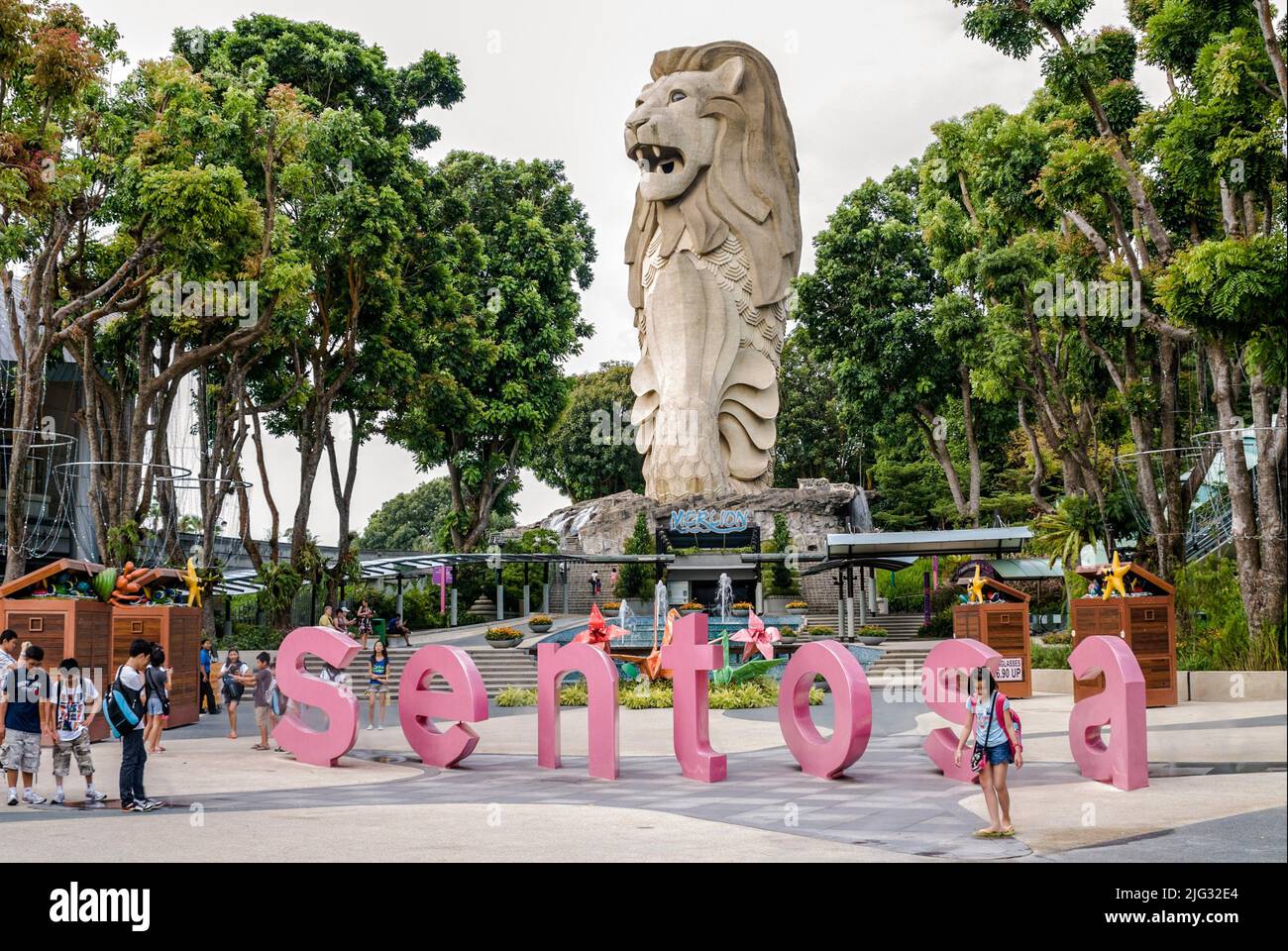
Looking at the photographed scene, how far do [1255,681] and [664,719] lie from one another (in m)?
16.9

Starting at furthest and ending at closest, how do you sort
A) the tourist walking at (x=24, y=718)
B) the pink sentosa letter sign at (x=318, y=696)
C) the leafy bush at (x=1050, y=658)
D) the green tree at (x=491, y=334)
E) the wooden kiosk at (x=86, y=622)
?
the green tree at (x=491, y=334) → the leafy bush at (x=1050, y=658) → the wooden kiosk at (x=86, y=622) → the pink sentosa letter sign at (x=318, y=696) → the tourist walking at (x=24, y=718)

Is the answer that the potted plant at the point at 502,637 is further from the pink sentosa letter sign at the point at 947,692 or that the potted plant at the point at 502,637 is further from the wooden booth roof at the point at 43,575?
the pink sentosa letter sign at the point at 947,692

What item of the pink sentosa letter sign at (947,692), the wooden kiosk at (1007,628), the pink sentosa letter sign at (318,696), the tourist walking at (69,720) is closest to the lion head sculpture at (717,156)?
the wooden kiosk at (1007,628)

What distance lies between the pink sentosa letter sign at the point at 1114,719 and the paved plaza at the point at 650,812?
0.71ft

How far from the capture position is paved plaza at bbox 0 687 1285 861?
8031 mm

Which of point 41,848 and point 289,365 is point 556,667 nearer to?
point 41,848

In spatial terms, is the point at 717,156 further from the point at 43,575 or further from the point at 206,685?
the point at 43,575

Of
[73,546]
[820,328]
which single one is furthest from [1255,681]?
[820,328]

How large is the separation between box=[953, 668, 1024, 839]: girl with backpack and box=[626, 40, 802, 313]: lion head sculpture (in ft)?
121

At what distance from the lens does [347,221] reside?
3053 cm

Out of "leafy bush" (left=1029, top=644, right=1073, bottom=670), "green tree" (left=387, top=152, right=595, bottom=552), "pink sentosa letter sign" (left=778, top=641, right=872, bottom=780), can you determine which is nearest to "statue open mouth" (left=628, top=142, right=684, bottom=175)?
"green tree" (left=387, top=152, right=595, bottom=552)

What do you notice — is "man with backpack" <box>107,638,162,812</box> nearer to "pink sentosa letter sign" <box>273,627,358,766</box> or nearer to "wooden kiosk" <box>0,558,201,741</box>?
"pink sentosa letter sign" <box>273,627,358,766</box>

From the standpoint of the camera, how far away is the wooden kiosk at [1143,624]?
56.9 ft

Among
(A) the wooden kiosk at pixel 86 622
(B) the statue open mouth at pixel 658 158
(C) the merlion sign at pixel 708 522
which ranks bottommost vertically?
(A) the wooden kiosk at pixel 86 622
